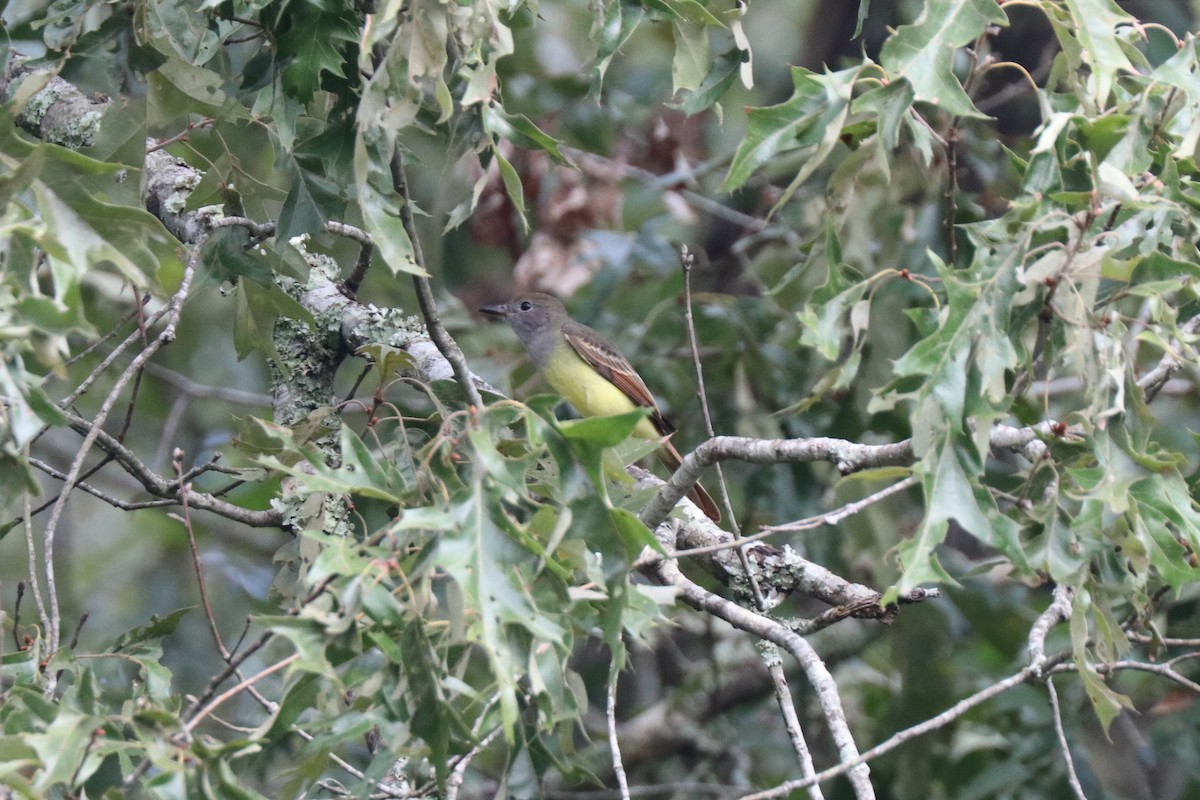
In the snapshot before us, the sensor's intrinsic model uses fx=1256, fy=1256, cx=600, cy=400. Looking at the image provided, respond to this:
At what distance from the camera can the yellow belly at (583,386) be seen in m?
6.63

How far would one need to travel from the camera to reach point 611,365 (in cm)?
672

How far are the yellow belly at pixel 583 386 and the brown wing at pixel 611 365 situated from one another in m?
0.04

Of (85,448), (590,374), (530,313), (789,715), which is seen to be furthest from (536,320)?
(85,448)

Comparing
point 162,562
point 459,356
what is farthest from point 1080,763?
point 162,562

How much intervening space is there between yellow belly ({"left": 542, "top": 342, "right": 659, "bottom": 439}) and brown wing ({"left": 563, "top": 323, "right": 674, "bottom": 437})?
0.04 m

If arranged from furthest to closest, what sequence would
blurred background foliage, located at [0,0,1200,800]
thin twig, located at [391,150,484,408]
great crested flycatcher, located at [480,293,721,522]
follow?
great crested flycatcher, located at [480,293,721,522]
thin twig, located at [391,150,484,408]
blurred background foliage, located at [0,0,1200,800]

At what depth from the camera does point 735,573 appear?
161 inches

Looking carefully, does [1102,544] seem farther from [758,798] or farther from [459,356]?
[459,356]

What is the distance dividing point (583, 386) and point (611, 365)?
22 cm

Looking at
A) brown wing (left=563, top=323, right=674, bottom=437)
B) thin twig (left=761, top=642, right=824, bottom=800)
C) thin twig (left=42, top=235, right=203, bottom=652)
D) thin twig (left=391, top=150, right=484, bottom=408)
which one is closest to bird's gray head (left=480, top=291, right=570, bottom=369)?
brown wing (left=563, top=323, right=674, bottom=437)

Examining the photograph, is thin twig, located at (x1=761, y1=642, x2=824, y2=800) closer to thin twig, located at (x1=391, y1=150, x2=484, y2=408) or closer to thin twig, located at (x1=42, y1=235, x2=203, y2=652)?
thin twig, located at (x1=391, y1=150, x2=484, y2=408)

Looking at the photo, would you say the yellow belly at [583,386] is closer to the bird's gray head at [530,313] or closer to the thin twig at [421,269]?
the bird's gray head at [530,313]

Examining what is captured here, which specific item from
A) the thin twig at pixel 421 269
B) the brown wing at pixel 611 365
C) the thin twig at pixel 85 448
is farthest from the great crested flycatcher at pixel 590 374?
the thin twig at pixel 421 269

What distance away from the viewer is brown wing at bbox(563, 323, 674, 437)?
6613 millimetres
